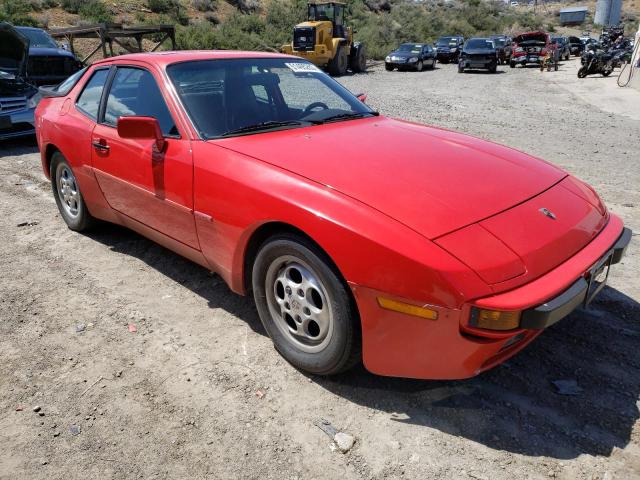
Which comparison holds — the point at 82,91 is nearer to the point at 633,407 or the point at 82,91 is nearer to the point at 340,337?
the point at 340,337

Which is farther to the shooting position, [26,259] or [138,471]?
[26,259]

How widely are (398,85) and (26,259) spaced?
622 inches

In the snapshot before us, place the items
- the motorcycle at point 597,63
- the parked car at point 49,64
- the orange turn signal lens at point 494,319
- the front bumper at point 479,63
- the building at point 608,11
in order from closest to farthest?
the orange turn signal lens at point 494,319, the parked car at point 49,64, the motorcycle at point 597,63, the front bumper at point 479,63, the building at point 608,11

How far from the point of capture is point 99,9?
90.3 feet

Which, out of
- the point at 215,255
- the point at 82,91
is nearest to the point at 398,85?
the point at 82,91

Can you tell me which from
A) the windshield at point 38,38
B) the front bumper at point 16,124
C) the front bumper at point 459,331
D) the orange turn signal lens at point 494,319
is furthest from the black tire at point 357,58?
the orange turn signal lens at point 494,319

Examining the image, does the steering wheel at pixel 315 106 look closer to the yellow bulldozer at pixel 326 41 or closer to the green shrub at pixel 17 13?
the yellow bulldozer at pixel 326 41

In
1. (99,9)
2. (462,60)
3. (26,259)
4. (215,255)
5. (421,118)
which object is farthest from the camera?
(99,9)

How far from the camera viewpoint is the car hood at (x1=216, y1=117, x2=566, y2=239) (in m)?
2.28

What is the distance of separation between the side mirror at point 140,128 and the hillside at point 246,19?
23.8m

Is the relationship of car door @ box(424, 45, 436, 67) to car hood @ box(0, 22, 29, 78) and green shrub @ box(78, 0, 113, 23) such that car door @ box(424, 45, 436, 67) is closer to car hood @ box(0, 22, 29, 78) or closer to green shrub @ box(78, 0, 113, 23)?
green shrub @ box(78, 0, 113, 23)

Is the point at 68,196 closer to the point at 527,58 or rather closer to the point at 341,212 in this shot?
the point at 341,212

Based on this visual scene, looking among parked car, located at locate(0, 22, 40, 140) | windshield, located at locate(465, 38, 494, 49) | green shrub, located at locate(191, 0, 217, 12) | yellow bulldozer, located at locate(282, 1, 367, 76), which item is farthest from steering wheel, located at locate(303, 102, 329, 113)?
green shrub, located at locate(191, 0, 217, 12)

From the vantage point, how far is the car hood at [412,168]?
7.48 feet
